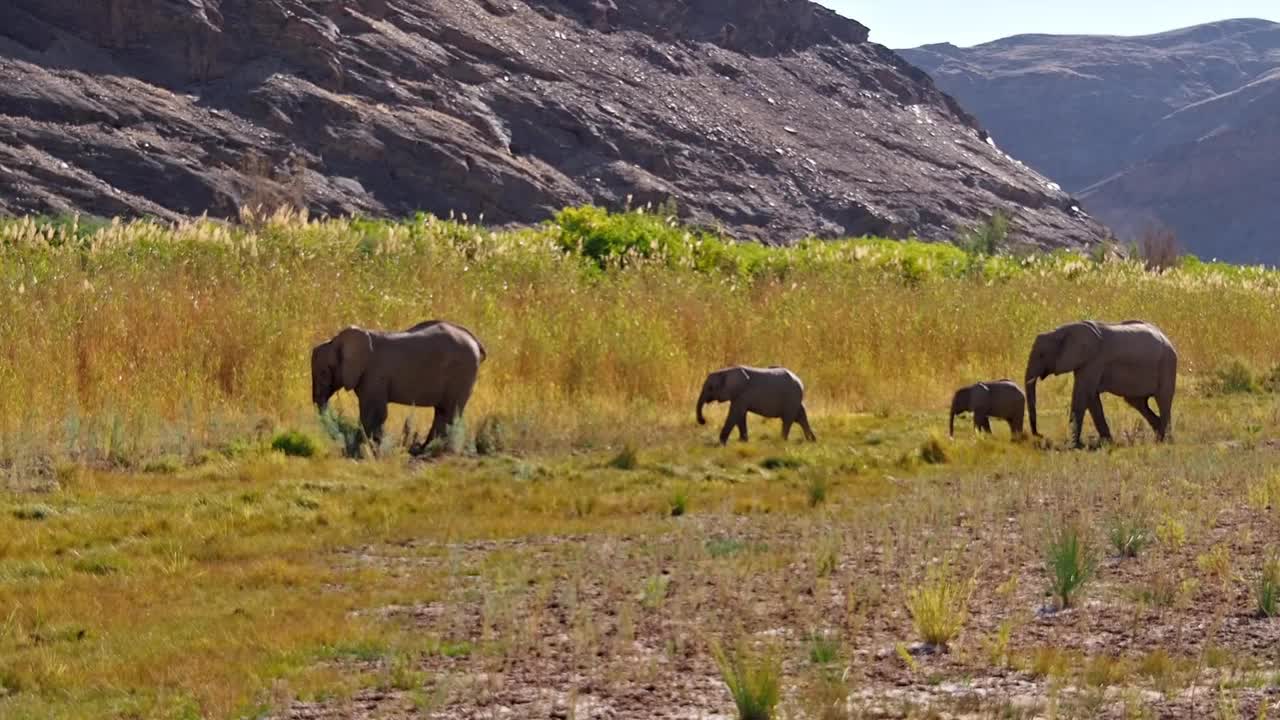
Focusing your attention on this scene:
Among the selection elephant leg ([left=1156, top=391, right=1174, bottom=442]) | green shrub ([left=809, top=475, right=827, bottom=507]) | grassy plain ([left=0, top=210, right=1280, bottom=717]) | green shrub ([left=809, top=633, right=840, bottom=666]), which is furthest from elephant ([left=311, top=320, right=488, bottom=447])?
green shrub ([left=809, top=633, right=840, bottom=666])

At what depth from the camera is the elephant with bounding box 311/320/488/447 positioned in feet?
50.8

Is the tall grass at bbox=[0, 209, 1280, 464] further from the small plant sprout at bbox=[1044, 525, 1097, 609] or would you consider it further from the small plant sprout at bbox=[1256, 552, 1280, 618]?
the small plant sprout at bbox=[1256, 552, 1280, 618]

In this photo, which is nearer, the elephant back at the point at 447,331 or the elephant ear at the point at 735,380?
the elephant back at the point at 447,331

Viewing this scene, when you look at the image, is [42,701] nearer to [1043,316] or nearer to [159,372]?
[159,372]

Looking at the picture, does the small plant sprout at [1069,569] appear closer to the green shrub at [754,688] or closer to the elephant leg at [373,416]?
the green shrub at [754,688]

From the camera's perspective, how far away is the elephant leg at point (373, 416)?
15570 mm

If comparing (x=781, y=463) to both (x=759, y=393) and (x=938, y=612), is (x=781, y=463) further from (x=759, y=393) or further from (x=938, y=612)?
(x=938, y=612)

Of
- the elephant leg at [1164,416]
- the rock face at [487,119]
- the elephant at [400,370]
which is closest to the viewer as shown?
the elephant at [400,370]

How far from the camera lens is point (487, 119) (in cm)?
7231

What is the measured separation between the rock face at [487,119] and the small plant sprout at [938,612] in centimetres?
4656

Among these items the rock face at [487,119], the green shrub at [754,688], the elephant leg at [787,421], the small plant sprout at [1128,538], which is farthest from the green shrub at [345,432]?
the rock face at [487,119]

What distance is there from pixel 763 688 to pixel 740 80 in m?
84.3

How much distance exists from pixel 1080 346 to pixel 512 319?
650 centimetres

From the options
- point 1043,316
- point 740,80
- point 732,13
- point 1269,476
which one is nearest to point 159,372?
point 1269,476
